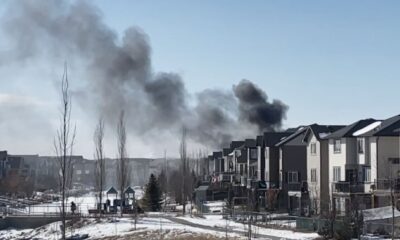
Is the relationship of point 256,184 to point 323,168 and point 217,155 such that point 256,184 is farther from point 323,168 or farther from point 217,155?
point 217,155

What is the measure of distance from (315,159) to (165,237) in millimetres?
26067

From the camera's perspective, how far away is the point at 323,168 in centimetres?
7225

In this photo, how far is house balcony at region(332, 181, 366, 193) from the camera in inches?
2415

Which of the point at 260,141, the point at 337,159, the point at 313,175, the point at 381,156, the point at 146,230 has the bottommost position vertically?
the point at 146,230

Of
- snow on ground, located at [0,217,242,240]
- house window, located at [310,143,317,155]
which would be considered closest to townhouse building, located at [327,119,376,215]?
house window, located at [310,143,317,155]

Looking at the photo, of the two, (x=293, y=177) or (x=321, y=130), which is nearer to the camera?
(x=321, y=130)

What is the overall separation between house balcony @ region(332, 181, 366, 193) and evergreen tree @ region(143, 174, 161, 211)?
78.3ft

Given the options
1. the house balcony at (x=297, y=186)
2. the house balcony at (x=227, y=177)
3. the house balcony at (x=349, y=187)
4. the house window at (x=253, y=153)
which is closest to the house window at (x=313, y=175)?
the house balcony at (x=297, y=186)

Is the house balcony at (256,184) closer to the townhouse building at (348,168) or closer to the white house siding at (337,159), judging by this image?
the white house siding at (337,159)

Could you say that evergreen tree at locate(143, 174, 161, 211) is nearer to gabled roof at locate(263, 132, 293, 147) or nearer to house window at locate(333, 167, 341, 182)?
gabled roof at locate(263, 132, 293, 147)

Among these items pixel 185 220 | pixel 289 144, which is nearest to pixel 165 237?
pixel 185 220

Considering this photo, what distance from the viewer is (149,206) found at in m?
81.9

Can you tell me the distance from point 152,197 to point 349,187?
1066 inches

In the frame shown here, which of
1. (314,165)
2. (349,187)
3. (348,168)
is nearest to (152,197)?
→ (314,165)
